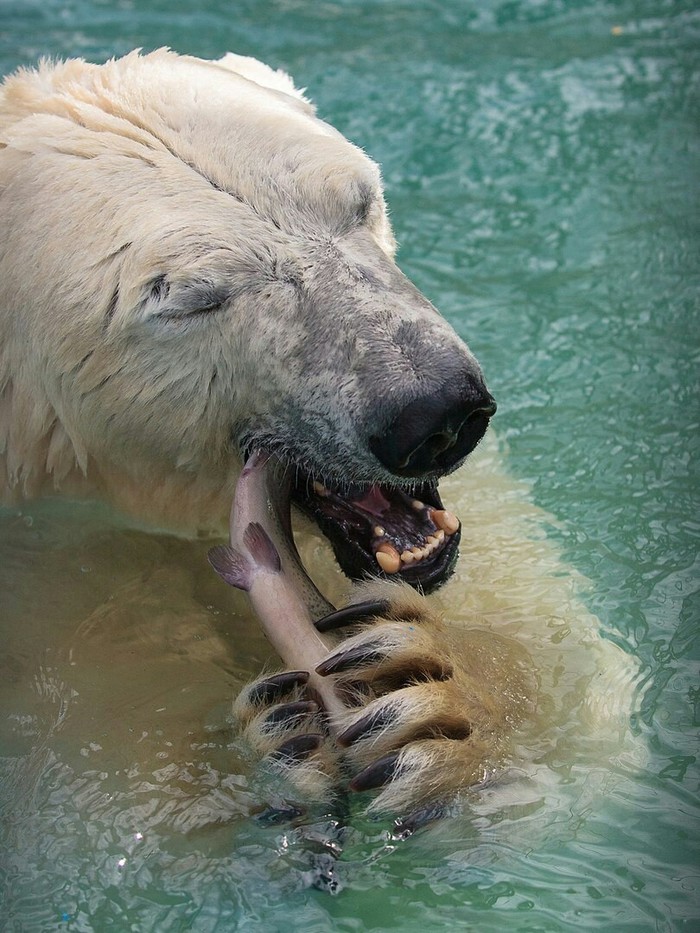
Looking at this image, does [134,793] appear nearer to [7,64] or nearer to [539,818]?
[539,818]

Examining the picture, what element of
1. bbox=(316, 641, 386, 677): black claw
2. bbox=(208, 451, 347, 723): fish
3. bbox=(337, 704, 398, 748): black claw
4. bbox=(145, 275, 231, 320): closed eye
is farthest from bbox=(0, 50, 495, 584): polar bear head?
bbox=(337, 704, 398, 748): black claw

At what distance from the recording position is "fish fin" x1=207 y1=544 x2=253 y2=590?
2.47 meters

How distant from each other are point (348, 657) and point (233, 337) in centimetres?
70

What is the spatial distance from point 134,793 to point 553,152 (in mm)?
3802

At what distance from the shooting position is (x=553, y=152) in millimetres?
5438

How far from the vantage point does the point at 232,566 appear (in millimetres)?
2494

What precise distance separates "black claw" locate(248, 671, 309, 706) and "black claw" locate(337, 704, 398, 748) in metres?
0.15

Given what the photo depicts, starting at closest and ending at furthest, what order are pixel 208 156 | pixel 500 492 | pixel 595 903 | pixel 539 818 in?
pixel 595 903
pixel 539 818
pixel 208 156
pixel 500 492

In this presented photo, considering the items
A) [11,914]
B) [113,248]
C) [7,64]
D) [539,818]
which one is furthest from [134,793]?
[7,64]

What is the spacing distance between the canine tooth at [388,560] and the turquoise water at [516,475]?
0.46m

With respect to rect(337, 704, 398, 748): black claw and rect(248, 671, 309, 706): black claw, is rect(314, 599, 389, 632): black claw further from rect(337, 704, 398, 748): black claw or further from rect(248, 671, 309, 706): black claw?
rect(337, 704, 398, 748): black claw

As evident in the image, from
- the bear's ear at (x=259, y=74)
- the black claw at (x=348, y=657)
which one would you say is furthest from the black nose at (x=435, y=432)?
the bear's ear at (x=259, y=74)

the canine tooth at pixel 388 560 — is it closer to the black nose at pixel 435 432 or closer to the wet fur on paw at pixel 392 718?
the wet fur on paw at pixel 392 718

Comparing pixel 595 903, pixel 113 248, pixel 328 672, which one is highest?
pixel 113 248
